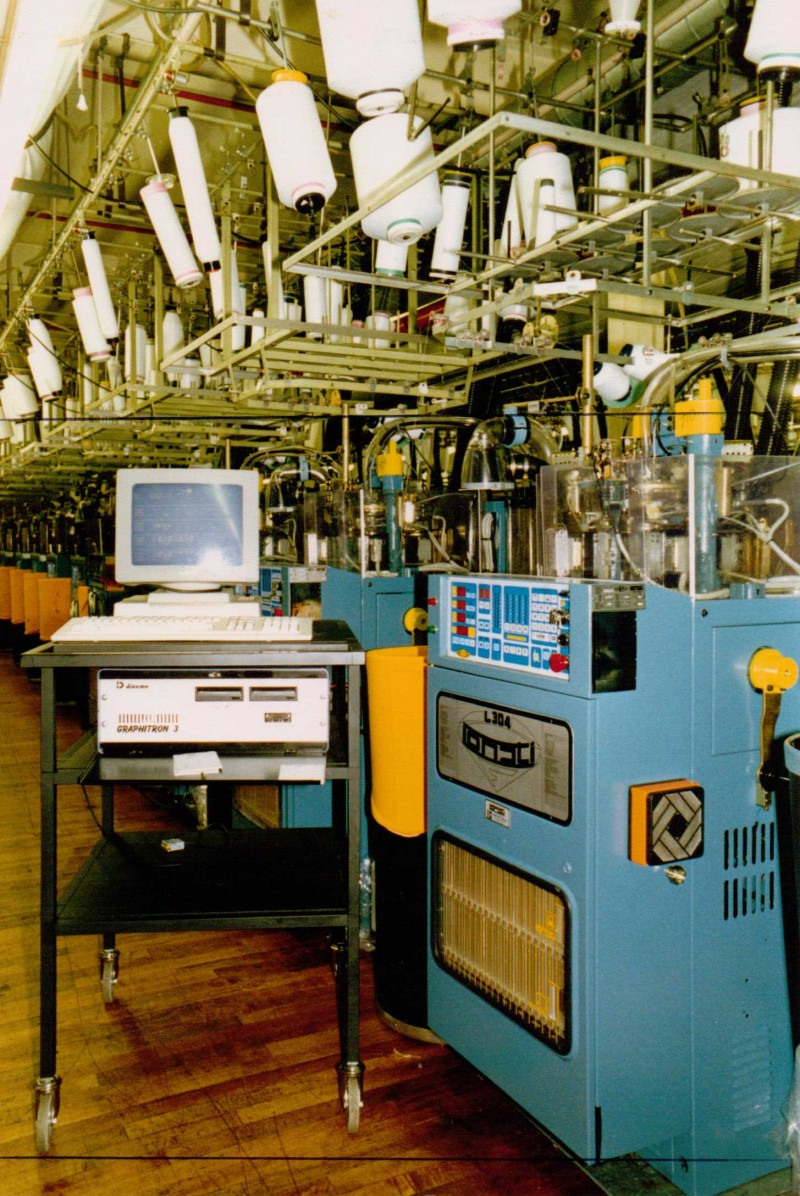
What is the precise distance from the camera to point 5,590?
1060 centimetres

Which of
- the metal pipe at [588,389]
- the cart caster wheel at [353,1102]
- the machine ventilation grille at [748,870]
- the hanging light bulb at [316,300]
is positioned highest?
the hanging light bulb at [316,300]

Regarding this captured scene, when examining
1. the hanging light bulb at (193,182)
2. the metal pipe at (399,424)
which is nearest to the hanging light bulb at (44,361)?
the metal pipe at (399,424)

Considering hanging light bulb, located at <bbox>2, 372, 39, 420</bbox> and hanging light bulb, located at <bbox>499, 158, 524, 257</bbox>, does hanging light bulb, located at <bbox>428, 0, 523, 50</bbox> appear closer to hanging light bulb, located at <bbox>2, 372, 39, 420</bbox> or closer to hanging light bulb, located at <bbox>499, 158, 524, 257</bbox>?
hanging light bulb, located at <bbox>499, 158, 524, 257</bbox>

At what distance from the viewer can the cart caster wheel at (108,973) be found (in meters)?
2.55

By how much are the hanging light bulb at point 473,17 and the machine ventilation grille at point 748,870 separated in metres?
1.61

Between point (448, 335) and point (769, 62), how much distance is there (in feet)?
3.65

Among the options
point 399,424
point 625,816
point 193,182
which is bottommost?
point 625,816

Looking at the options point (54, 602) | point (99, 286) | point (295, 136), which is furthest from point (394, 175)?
point (54, 602)

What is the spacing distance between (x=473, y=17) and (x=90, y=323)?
8.09ft

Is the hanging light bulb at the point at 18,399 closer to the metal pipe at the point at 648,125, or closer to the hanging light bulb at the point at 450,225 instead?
the hanging light bulb at the point at 450,225

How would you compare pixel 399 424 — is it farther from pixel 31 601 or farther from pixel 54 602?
pixel 31 601

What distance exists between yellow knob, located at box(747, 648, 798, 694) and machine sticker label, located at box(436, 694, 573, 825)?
449mm

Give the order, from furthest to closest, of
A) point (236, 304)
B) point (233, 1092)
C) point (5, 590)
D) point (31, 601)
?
1. point (5, 590)
2. point (31, 601)
3. point (236, 304)
4. point (233, 1092)

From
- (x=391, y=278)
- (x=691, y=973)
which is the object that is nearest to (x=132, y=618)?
(x=391, y=278)
